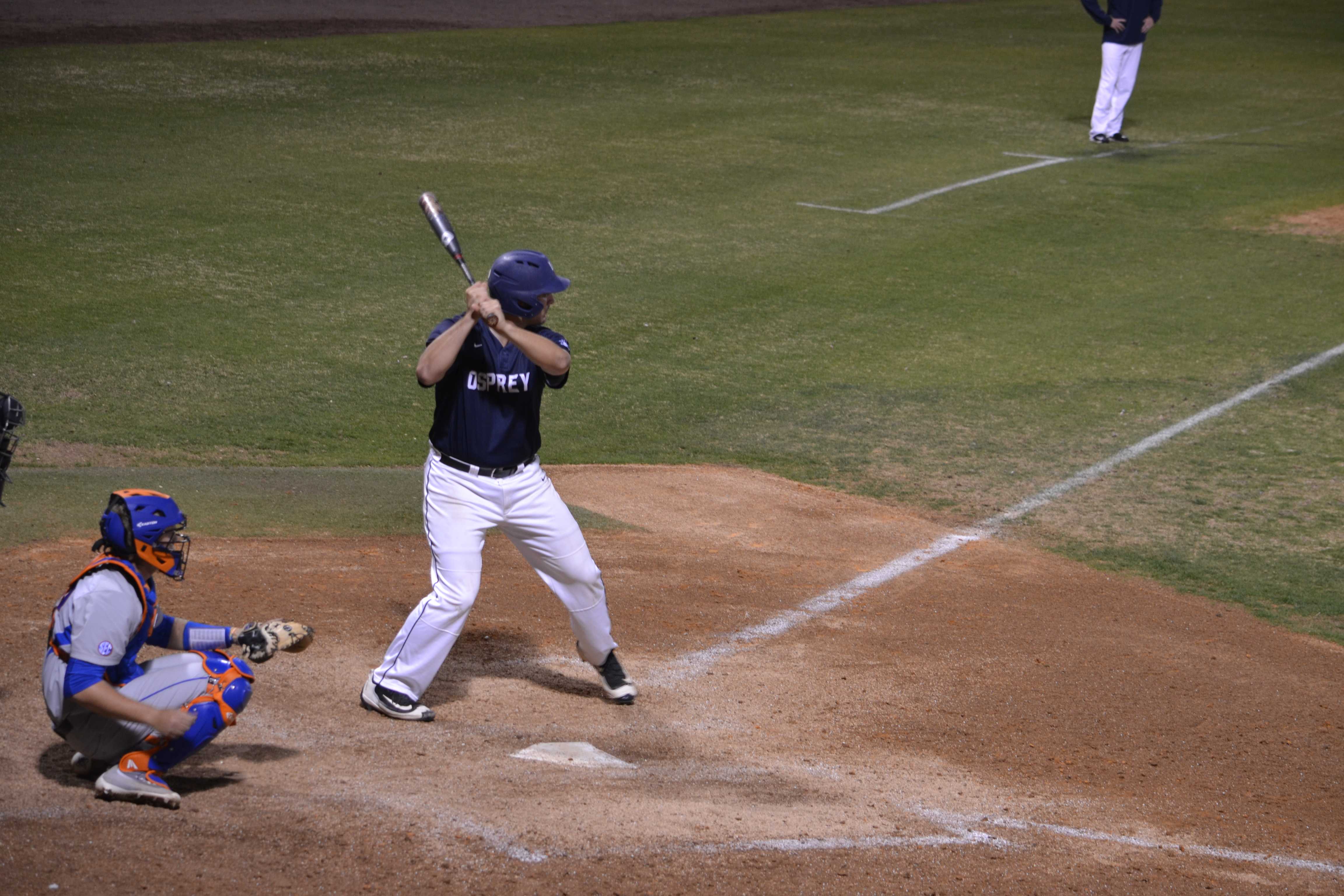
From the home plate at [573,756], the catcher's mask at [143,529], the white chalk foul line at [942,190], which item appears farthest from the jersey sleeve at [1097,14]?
the catcher's mask at [143,529]

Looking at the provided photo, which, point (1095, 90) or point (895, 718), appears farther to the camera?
point (1095, 90)

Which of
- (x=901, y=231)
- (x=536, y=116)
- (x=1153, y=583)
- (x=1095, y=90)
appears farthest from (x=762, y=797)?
(x=1095, y=90)

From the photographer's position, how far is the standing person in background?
19.1m

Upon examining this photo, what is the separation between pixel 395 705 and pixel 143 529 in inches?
56.7

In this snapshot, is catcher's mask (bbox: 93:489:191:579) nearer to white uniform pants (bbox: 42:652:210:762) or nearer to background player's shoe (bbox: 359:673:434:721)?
white uniform pants (bbox: 42:652:210:762)

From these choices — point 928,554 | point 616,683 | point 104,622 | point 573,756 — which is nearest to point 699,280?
point 928,554

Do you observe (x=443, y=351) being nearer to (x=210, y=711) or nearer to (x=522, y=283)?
(x=522, y=283)

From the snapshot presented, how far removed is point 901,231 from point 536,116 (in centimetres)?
639

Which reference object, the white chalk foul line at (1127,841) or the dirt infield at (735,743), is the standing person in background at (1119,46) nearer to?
the dirt infield at (735,743)

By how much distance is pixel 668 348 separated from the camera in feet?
39.1

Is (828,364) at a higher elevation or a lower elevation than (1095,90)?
lower

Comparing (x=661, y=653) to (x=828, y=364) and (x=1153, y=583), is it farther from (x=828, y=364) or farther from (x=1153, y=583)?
(x=828, y=364)

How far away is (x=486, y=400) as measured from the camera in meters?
5.43

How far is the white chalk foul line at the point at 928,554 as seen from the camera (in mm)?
6461
